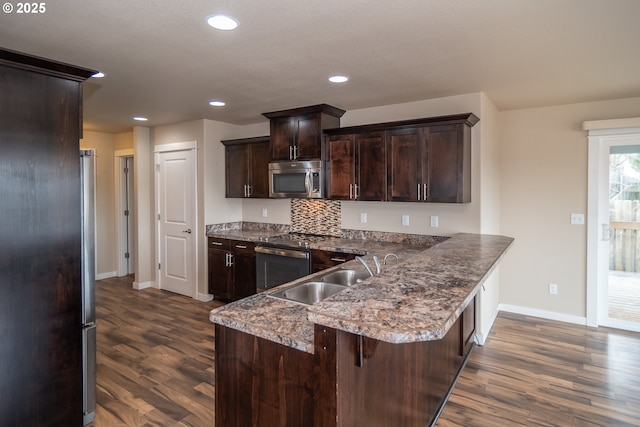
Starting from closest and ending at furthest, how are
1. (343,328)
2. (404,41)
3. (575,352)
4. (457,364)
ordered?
(343,328) < (404,41) < (457,364) < (575,352)

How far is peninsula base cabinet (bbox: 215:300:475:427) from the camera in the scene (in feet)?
4.06

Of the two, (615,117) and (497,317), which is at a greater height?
(615,117)

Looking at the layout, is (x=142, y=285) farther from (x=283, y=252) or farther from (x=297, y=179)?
(x=297, y=179)

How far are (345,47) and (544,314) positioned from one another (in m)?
3.93

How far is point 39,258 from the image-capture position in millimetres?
2059

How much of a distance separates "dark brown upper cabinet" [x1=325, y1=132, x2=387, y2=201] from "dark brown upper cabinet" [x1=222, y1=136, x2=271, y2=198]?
0.98 m

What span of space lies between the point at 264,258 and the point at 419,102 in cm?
249

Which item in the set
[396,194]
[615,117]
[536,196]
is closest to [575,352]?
[536,196]

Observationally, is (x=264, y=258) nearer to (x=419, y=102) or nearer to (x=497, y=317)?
(x=419, y=102)

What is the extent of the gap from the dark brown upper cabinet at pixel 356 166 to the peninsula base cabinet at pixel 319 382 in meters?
2.11

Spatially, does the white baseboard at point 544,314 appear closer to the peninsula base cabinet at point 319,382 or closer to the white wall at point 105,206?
the peninsula base cabinet at point 319,382

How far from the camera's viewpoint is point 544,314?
4.34 metres

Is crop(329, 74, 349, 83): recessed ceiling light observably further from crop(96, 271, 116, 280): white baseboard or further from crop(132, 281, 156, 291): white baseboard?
crop(96, 271, 116, 280): white baseboard

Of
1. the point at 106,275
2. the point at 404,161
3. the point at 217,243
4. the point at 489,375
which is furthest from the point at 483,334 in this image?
the point at 106,275
